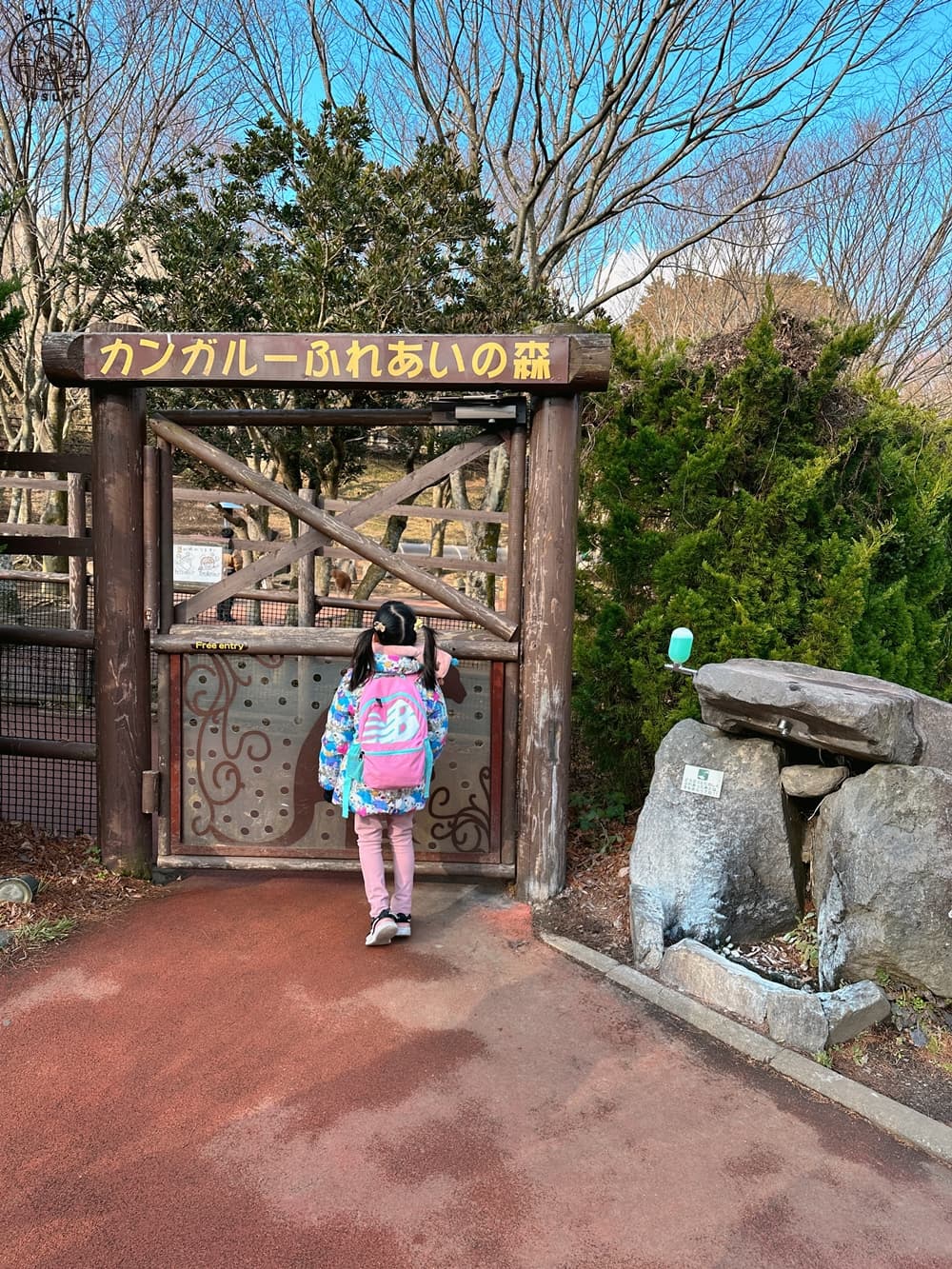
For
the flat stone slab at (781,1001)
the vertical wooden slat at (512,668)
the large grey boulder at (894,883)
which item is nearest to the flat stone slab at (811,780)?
the large grey boulder at (894,883)

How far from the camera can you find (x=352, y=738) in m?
4.17

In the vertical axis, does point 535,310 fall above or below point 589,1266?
above

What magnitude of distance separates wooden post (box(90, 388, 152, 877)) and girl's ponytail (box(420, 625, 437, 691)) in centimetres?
163

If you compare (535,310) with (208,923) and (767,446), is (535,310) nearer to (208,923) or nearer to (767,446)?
(767,446)

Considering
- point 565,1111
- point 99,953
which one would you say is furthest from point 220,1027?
point 565,1111

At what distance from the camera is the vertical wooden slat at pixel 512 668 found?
4.68 meters

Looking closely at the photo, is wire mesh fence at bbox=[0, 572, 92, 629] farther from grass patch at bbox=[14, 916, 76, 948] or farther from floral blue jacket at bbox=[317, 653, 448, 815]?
floral blue jacket at bbox=[317, 653, 448, 815]

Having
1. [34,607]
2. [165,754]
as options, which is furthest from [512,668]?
[34,607]

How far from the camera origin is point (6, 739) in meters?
5.00

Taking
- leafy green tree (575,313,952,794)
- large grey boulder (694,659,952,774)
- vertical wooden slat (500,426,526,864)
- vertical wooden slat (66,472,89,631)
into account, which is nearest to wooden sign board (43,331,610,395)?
vertical wooden slat (500,426,526,864)

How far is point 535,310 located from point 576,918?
834 cm

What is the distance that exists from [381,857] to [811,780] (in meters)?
2.01

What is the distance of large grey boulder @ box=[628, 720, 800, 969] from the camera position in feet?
13.2

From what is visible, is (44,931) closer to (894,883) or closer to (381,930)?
(381,930)
